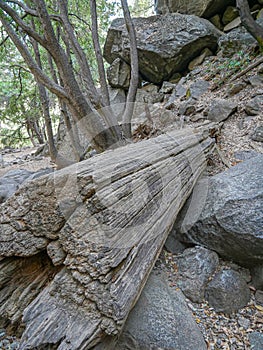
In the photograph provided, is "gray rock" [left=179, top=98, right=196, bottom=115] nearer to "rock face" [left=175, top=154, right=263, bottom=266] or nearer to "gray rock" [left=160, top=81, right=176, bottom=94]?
"gray rock" [left=160, top=81, right=176, bottom=94]

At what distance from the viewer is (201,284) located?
1858 millimetres

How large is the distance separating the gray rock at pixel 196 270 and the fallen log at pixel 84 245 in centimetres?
50

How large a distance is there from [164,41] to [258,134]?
240 inches

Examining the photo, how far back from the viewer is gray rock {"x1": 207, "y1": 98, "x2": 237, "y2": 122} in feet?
14.9

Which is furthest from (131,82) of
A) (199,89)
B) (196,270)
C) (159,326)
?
(159,326)

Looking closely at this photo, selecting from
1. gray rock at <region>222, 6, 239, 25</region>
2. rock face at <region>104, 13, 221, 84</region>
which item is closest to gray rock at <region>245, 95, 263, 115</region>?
rock face at <region>104, 13, 221, 84</region>

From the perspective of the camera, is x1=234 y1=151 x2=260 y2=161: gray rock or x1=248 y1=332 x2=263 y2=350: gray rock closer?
x1=248 y1=332 x2=263 y2=350: gray rock

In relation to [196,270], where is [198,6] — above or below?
above

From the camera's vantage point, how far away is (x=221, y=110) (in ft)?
15.2

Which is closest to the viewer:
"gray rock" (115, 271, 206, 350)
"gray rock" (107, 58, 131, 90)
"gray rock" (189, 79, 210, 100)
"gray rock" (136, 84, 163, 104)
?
"gray rock" (115, 271, 206, 350)

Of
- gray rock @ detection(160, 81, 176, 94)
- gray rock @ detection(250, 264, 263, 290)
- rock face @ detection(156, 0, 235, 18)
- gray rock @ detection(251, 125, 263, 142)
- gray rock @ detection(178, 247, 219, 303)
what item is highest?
rock face @ detection(156, 0, 235, 18)

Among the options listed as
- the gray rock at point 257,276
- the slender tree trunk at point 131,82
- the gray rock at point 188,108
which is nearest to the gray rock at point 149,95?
the gray rock at point 188,108

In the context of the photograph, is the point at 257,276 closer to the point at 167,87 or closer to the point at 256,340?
the point at 256,340

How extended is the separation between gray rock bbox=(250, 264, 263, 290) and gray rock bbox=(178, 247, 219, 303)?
322mm
